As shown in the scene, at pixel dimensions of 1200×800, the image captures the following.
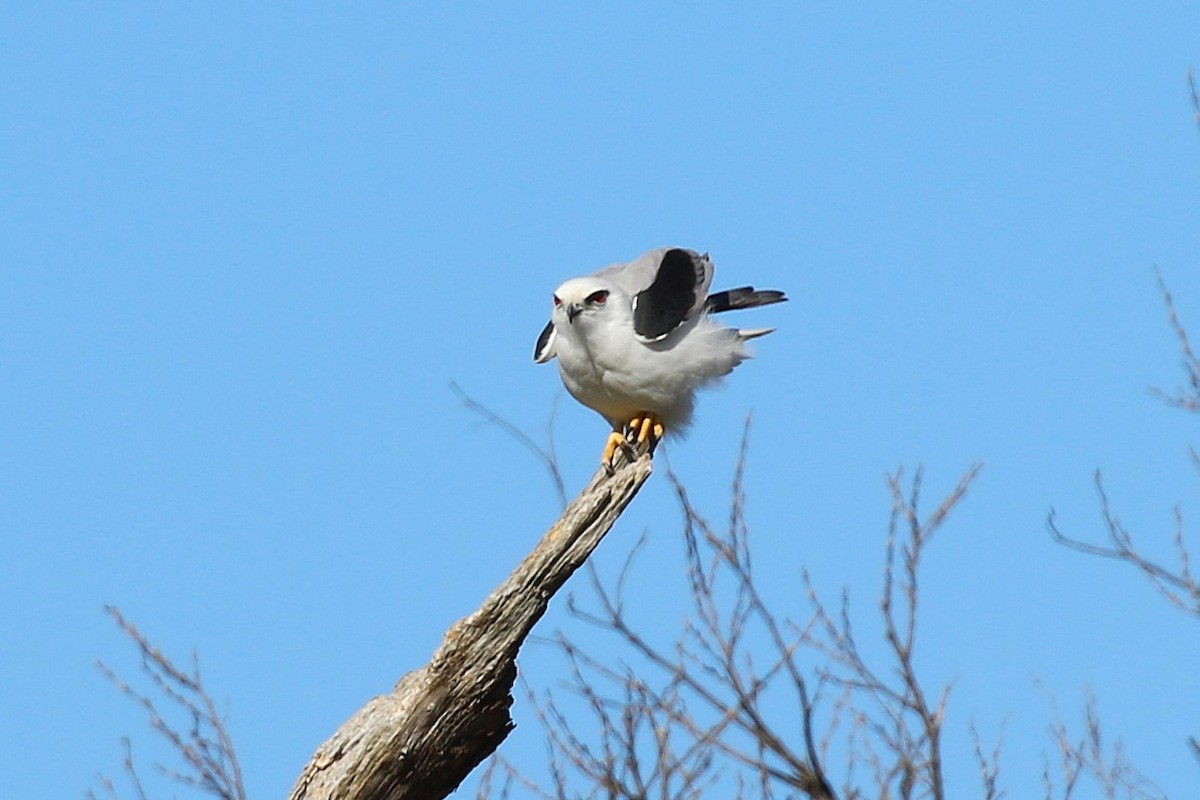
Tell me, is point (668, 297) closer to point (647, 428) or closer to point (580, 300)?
point (580, 300)

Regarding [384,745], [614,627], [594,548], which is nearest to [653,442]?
[614,627]

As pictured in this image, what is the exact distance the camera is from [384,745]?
4.34 meters

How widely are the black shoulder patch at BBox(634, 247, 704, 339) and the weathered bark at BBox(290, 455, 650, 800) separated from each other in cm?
151

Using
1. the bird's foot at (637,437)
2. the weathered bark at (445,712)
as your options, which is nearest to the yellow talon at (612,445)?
the bird's foot at (637,437)

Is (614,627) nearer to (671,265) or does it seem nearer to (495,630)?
(671,265)

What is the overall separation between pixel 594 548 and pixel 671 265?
171 centimetres

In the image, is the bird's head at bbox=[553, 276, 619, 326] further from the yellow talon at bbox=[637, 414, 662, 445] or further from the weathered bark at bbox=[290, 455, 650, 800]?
the weathered bark at bbox=[290, 455, 650, 800]

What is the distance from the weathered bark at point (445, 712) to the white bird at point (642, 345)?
1.37m

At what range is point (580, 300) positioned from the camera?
5746 mm

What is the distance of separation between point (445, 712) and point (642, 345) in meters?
1.85

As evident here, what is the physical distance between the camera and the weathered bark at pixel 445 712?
4.34 meters

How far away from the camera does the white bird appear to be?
18.9 ft

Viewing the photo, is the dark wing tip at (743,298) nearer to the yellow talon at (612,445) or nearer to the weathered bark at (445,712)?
the yellow talon at (612,445)

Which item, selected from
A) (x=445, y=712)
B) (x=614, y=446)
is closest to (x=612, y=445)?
(x=614, y=446)
